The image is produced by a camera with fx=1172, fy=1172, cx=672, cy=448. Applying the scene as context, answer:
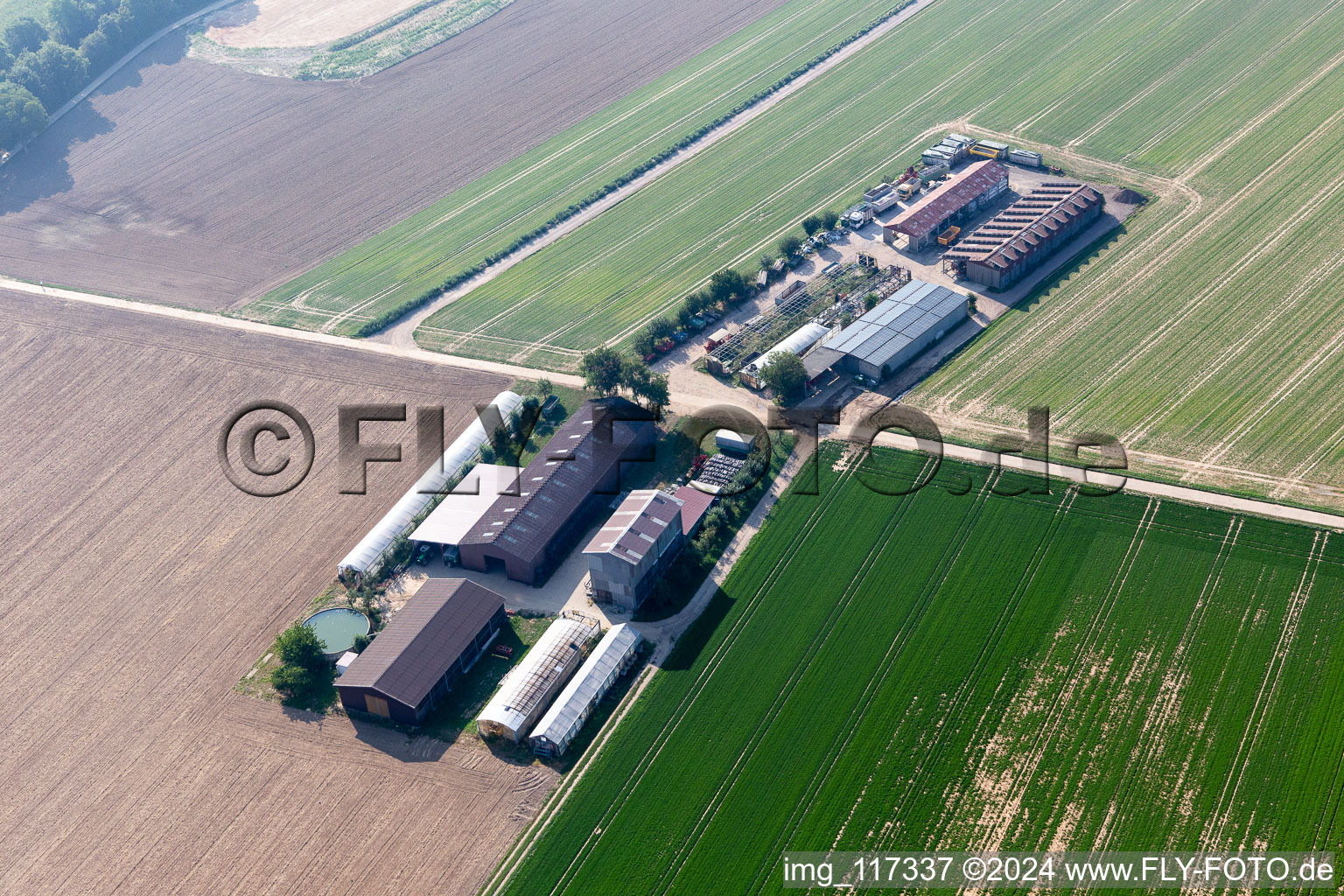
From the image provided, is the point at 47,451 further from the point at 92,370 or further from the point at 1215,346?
the point at 1215,346

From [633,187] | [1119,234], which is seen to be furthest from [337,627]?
[1119,234]

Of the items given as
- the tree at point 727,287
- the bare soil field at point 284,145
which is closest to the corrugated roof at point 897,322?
the tree at point 727,287

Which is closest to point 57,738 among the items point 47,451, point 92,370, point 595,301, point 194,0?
point 47,451

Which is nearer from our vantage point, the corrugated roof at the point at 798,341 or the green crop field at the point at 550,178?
the corrugated roof at the point at 798,341

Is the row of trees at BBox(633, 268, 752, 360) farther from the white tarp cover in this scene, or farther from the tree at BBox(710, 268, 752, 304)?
the white tarp cover

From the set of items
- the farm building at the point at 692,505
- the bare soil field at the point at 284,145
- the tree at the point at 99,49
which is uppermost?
the tree at the point at 99,49

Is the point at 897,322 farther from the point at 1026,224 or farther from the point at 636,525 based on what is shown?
the point at 636,525

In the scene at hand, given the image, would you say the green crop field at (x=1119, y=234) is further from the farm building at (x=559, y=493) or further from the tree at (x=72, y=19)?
the tree at (x=72, y=19)
